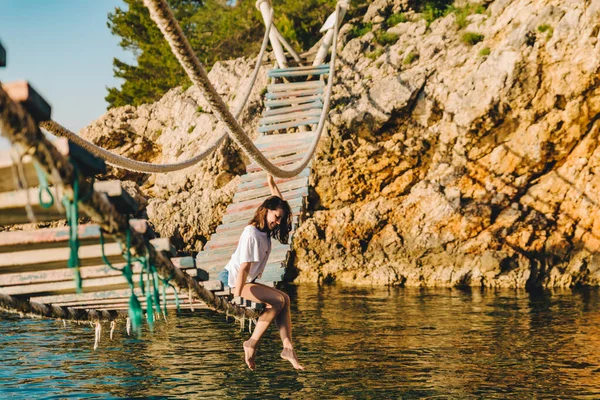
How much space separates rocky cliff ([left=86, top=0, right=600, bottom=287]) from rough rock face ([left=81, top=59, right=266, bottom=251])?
7cm

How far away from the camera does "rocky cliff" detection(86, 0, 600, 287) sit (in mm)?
12789

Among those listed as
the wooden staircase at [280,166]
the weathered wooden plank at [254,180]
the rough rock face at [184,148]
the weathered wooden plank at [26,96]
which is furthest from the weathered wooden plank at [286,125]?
the weathered wooden plank at [26,96]

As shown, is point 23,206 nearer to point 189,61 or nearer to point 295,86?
point 189,61

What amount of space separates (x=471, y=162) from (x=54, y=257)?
10882mm

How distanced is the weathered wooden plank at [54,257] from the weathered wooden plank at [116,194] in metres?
0.58

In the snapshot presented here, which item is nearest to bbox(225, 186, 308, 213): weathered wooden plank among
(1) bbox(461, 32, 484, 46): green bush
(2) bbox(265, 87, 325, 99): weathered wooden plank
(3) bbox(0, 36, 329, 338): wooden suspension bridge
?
(2) bbox(265, 87, 325, 99): weathered wooden plank

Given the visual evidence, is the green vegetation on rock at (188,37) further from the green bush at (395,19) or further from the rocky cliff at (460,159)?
the rocky cliff at (460,159)

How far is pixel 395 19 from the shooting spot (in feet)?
55.0

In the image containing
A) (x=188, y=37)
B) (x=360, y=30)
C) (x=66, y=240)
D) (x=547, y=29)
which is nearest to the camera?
(x=66, y=240)

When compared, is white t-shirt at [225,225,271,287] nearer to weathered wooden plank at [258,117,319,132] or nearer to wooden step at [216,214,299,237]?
wooden step at [216,214,299,237]

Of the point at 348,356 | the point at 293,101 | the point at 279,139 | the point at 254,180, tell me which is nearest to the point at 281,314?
the point at 348,356

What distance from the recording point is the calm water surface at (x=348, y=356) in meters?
6.32

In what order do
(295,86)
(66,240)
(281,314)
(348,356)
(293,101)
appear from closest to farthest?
1. (66,240)
2. (281,314)
3. (348,356)
4. (293,101)
5. (295,86)

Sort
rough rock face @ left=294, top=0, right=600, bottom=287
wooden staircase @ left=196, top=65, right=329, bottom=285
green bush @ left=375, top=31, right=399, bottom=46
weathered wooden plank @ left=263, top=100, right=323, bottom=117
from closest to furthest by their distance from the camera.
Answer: wooden staircase @ left=196, top=65, right=329, bottom=285 < rough rock face @ left=294, top=0, right=600, bottom=287 < weathered wooden plank @ left=263, top=100, right=323, bottom=117 < green bush @ left=375, top=31, right=399, bottom=46
